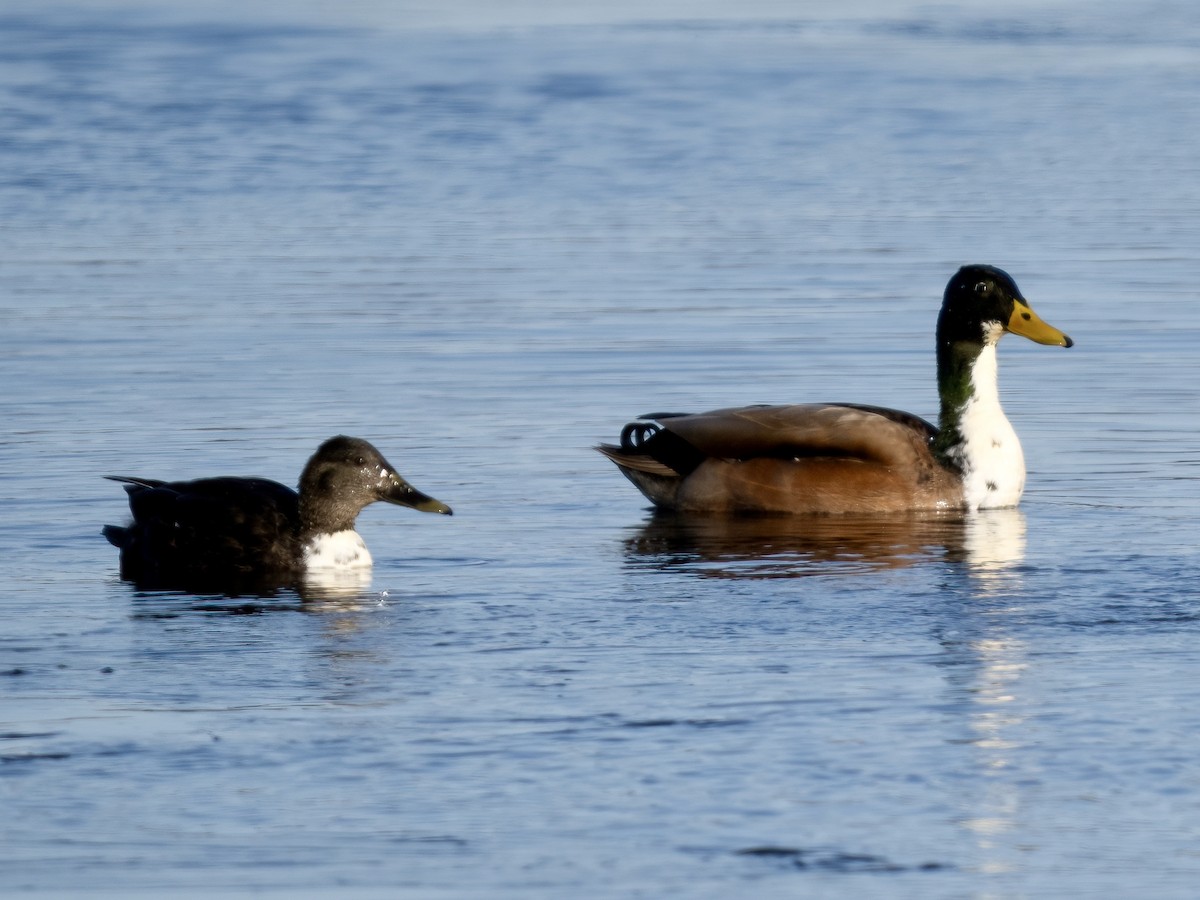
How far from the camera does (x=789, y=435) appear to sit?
11438mm

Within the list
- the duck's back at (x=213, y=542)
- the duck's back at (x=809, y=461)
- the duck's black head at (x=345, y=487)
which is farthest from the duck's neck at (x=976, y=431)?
the duck's back at (x=213, y=542)

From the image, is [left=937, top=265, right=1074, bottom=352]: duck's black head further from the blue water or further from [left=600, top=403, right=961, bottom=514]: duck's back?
the blue water

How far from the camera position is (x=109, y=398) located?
44.8 ft

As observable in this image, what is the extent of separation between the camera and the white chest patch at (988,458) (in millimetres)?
11352

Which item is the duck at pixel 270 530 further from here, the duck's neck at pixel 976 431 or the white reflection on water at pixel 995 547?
the duck's neck at pixel 976 431

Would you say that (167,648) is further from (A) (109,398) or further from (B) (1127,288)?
(B) (1127,288)

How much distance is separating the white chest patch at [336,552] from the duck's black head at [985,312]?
366 cm

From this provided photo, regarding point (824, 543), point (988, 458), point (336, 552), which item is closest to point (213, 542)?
point (336, 552)

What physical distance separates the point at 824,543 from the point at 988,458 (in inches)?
49.4

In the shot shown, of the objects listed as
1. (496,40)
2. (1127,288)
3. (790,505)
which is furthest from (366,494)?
(496,40)

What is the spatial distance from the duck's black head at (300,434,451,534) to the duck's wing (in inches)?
77.1

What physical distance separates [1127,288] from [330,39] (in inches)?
805

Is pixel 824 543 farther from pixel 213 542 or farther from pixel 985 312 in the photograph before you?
pixel 213 542

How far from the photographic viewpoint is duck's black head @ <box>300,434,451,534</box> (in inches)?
384
